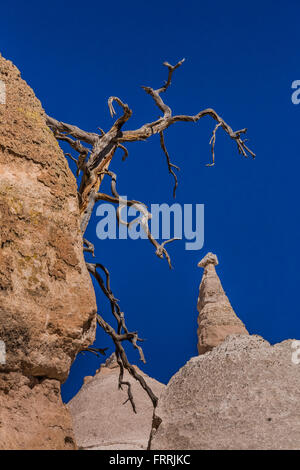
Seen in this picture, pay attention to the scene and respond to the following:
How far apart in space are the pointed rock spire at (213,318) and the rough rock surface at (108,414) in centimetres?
239

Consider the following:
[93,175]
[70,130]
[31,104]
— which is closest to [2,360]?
[31,104]

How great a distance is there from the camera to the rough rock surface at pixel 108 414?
39.1ft

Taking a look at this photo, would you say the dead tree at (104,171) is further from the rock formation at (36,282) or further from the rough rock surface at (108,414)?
the rough rock surface at (108,414)

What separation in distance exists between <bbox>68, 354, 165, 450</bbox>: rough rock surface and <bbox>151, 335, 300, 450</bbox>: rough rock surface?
7.51 metres

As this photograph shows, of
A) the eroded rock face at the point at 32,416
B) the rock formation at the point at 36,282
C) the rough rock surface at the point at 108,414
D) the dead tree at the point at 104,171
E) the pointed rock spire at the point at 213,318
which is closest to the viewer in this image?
the eroded rock face at the point at 32,416

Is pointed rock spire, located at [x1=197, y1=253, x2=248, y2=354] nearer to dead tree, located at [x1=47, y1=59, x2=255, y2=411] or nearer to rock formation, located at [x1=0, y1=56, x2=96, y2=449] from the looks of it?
dead tree, located at [x1=47, y1=59, x2=255, y2=411]

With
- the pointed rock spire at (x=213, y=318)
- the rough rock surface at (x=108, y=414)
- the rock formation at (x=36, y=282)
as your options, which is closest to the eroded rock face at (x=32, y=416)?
the rock formation at (x=36, y=282)

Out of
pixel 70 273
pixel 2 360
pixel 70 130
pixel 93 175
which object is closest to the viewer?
pixel 2 360

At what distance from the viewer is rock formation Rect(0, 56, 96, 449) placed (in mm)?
2797

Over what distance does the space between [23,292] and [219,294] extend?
50.6 ft

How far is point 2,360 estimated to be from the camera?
276cm
